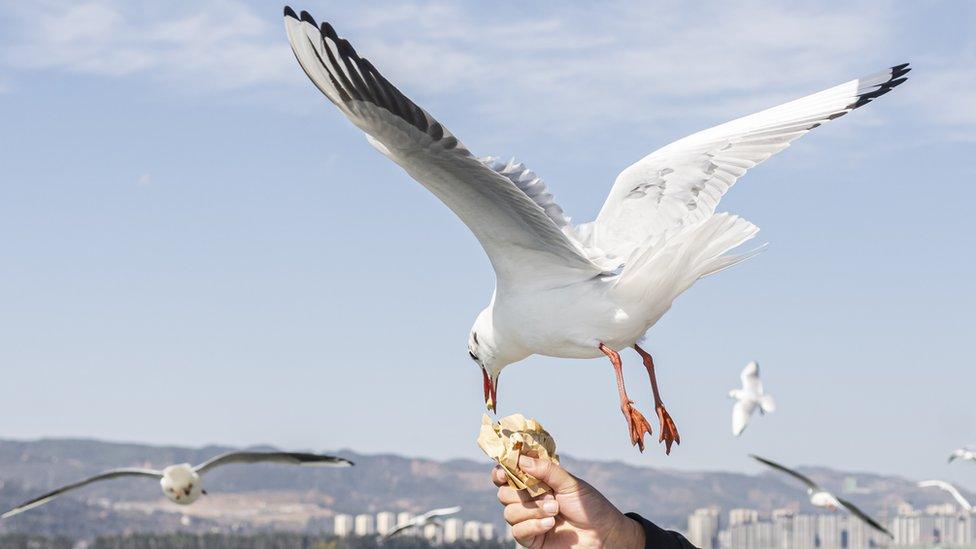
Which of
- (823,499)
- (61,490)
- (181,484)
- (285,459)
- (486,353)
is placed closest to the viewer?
(486,353)

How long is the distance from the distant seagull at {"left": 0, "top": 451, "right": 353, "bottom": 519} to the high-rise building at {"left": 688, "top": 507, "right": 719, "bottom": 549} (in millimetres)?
120172

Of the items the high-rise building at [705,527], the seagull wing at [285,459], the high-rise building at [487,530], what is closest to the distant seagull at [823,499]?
the seagull wing at [285,459]

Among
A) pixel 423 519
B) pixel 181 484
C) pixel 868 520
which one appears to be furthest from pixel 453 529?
pixel 181 484

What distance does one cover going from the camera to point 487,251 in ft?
13.6

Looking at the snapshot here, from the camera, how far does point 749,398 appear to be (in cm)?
2244

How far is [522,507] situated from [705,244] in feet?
3.42

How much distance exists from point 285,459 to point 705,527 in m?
131

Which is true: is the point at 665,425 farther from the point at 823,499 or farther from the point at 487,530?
the point at 487,530

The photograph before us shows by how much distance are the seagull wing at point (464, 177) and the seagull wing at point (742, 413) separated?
657 inches

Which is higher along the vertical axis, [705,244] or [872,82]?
[872,82]

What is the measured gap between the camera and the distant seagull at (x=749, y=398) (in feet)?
71.5

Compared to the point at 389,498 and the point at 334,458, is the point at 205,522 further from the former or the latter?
the point at 334,458

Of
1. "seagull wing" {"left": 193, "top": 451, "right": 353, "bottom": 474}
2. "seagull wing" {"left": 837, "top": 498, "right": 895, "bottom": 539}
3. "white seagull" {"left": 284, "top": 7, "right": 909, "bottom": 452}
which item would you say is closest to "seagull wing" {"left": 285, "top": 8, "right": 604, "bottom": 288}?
"white seagull" {"left": 284, "top": 7, "right": 909, "bottom": 452}

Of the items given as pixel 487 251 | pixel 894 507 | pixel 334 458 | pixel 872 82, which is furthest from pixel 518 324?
pixel 894 507
